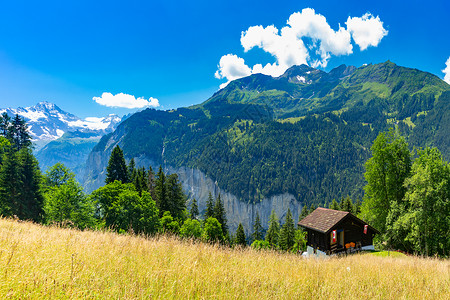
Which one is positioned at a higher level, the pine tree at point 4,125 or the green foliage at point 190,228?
the pine tree at point 4,125

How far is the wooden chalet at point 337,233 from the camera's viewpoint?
25641 millimetres

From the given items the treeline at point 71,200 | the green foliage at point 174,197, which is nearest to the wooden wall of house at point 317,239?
the treeline at point 71,200

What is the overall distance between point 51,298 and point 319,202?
220 m

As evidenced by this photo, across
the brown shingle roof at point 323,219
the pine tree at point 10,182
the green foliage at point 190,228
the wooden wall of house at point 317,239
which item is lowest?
the green foliage at point 190,228

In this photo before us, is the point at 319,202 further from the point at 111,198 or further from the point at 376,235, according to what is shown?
the point at 111,198

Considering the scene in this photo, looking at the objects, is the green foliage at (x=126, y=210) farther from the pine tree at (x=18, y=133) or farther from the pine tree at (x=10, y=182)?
the pine tree at (x=18, y=133)

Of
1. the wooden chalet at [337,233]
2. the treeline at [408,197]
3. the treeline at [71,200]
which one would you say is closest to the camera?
the treeline at [408,197]

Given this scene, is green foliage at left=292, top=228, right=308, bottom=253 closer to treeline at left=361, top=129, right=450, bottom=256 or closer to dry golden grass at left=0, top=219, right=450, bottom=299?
treeline at left=361, top=129, right=450, bottom=256

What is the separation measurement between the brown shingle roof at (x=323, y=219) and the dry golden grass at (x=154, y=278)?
21871 mm

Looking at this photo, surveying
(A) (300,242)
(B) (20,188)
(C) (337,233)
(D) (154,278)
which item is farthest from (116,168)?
(D) (154,278)

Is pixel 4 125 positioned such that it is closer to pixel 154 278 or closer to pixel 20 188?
pixel 20 188

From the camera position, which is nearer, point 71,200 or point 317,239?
point 71,200

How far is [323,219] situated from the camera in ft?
89.9

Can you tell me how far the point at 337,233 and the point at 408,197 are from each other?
891 cm
